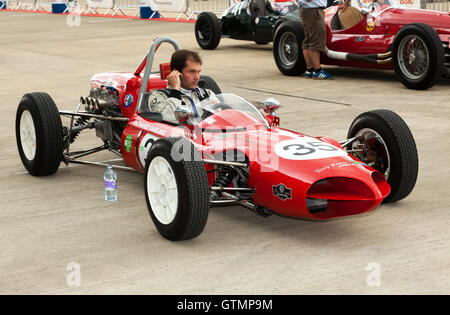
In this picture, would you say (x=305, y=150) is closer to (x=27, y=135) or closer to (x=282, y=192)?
(x=282, y=192)

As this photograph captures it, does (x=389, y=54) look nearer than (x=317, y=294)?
No

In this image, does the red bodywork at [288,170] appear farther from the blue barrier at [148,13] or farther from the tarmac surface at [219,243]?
the blue barrier at [148,13]

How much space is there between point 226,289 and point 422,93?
7.27 m

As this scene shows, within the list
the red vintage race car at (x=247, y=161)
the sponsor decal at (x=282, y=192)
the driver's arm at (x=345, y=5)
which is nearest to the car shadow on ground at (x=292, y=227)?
the red vintage race car at (x=247, y=161)

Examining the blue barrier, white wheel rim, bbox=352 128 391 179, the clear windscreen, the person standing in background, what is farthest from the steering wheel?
the blue barrier

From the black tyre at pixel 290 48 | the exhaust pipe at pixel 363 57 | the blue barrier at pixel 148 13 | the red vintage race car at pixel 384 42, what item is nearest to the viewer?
the red vintage race car at pixel 384 42

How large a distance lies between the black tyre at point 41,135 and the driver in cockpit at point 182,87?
1.09 m

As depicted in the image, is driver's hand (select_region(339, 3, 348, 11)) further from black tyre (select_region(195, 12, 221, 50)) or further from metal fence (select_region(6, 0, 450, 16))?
metal fence (select_region(6, 0, 450, 16))

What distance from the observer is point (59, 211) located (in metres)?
6.16

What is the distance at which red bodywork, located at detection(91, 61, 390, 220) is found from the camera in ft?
16.9

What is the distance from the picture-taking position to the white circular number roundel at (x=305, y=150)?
535 cm
